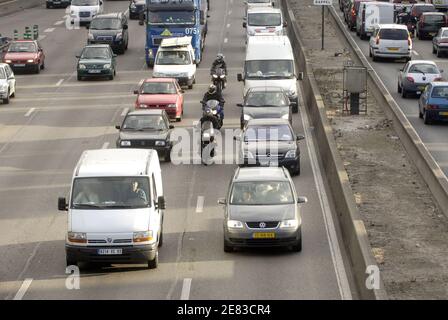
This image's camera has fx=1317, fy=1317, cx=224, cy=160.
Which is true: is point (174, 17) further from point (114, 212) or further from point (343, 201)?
point (114, 212)

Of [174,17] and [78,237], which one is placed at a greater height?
[78,237]

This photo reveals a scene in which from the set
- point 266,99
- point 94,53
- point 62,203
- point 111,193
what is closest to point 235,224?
point 111,193

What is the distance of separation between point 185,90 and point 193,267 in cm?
2618

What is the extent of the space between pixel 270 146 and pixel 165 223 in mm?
5964

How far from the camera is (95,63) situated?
53.3 m

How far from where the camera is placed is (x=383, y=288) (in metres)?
20.0

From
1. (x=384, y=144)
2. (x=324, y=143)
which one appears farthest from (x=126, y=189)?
(x=384, y=144)

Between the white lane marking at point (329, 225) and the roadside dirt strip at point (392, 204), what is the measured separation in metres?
0.70

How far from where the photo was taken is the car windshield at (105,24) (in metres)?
62.1

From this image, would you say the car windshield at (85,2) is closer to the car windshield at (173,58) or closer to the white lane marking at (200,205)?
the car windshield at (173,58)

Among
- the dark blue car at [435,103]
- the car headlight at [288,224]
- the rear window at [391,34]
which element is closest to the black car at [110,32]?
the rear window at [391,34]

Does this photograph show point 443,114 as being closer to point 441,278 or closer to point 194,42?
point 194,42

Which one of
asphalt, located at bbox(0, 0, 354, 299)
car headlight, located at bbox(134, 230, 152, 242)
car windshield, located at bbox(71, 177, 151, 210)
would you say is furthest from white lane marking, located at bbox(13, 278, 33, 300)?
car headlight, located at bbox(134, 230, 152, 242)

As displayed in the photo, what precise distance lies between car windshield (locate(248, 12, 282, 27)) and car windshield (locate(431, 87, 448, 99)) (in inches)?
794
